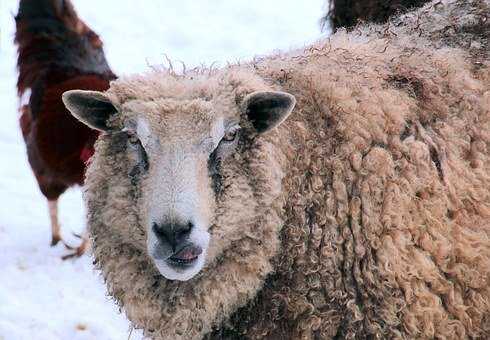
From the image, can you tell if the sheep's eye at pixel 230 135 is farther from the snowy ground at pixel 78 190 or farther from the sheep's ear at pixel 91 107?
the snowy ground at pixel 78 190

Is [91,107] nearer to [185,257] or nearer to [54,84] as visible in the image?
[185,257]

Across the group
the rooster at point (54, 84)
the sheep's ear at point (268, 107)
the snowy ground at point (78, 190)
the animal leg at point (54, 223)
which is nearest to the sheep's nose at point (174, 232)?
the sheep's ear at point (268, 107)

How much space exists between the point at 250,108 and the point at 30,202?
13.8 ft

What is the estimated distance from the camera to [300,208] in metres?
2.79

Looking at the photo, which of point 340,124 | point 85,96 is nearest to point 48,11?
point 85,96

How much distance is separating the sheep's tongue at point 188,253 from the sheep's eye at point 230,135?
44cm

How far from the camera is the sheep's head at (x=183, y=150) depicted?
8.05 feet

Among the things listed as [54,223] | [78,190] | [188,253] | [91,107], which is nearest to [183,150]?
[188,253]

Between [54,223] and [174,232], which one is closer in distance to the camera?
[174,232]

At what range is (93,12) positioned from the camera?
11.0 meters

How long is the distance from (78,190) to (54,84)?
52.0 inches

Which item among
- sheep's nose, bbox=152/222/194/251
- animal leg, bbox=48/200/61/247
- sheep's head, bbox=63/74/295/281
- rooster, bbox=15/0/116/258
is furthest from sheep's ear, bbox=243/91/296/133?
animal leg, bbox=48/200/61/247

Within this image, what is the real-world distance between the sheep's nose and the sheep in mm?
170

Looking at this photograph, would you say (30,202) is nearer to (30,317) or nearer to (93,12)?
(30,317)
